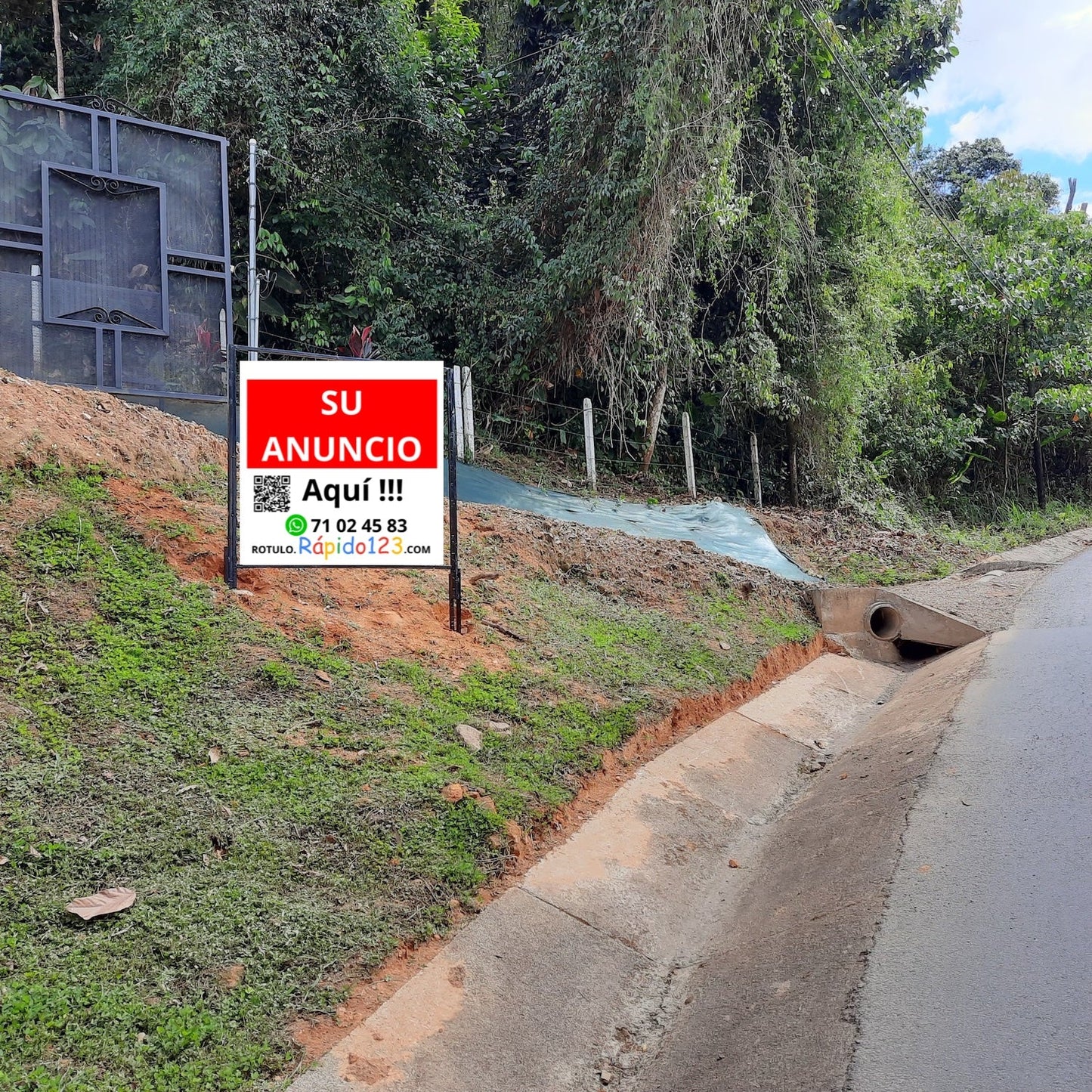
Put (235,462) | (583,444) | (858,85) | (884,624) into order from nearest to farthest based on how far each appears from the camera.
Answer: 1. (235,462)
2. (884,624)
3. (583,444)
4. (858,85)

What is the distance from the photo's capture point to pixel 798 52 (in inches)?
610

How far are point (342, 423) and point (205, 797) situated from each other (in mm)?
2546

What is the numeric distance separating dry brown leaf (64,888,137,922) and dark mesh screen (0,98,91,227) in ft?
24.9

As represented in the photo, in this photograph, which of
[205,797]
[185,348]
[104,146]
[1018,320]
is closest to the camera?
[205,797]

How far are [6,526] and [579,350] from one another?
9.57m

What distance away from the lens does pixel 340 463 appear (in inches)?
239

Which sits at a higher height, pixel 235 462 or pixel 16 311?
pixel 16 311

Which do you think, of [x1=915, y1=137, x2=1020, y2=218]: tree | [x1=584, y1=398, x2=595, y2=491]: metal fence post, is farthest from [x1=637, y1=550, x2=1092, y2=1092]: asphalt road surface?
[x1=915, y1=137, x2=1020, y2=218]: tree

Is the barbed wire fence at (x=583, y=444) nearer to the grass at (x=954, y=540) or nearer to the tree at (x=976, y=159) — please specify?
the grass at (x=954, y=540)

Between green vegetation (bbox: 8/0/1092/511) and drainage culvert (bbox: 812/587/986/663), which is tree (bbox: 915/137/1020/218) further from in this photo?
drainage culvert (bbox: 812/587/986/663)

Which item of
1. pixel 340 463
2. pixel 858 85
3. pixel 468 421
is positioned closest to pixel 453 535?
pixel 340 463

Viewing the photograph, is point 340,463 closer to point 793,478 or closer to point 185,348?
point 185,348

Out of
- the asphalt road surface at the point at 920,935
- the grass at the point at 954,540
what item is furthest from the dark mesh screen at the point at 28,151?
the grass at the point at 954,540

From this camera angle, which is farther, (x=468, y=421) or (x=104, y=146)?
(x=468, y=421)
